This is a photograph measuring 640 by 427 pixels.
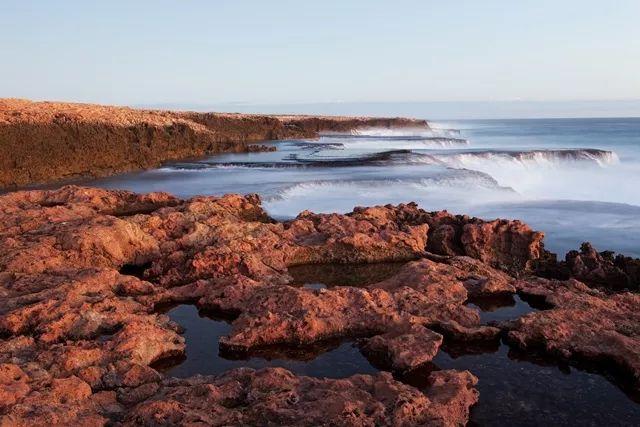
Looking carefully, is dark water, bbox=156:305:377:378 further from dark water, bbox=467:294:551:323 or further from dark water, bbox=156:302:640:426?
dark water, bbox=467:294:551:323

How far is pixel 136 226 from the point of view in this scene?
9672 millimetres

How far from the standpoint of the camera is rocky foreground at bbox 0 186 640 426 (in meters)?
4.73

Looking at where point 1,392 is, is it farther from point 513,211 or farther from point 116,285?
point 513,211

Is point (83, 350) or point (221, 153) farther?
point (221, 153)

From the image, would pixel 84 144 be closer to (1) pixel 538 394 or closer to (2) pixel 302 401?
(2) pixel 302 401

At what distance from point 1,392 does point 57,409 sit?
528 mm

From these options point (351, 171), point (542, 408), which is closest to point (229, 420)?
point (542, 408)

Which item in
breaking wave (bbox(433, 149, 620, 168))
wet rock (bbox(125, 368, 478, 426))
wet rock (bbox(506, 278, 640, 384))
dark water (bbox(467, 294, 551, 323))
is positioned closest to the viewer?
wet rock (bbox(125, 368, 478, 426))

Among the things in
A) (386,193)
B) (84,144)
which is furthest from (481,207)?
(84,144)

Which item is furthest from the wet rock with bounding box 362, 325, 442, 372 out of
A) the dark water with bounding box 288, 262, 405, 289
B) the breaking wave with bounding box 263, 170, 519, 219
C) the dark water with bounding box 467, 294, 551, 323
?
the breaking wave with bounding box 263, 170, 519, 219

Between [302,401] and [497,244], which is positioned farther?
[497,244]

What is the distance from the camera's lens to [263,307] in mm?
7020

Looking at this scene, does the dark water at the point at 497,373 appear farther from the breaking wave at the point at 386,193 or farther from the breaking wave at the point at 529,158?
the breaking wave at the point at 529,158

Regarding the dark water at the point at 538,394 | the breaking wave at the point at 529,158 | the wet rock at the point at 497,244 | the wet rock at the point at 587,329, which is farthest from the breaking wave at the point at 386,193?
the breaking wave at the point at 529,158
